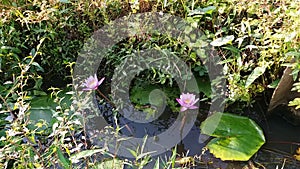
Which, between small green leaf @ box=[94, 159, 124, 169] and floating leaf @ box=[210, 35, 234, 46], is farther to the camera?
floating leaf @ box=[210, 35, 234, 46]

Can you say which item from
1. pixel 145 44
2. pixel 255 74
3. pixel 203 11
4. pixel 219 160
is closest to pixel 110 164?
pixel 219 160

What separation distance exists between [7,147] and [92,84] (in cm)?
49

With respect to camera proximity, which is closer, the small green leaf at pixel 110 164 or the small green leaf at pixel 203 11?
the small green leaf at pixel 110 164

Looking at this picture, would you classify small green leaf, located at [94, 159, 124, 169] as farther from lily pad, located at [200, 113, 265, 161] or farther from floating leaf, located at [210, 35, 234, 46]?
floating leaf, located at [210, 35, 234, 46]

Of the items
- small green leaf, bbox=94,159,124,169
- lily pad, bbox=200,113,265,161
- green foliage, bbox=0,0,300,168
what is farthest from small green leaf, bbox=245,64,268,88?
small green leaf, bbox=94,159,124,169

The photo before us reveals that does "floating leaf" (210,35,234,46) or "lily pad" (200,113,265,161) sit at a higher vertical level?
"floating leaf" (210,35,234,46)

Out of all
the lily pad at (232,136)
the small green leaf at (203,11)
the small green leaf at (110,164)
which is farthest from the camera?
the small green leaf at (203,11)

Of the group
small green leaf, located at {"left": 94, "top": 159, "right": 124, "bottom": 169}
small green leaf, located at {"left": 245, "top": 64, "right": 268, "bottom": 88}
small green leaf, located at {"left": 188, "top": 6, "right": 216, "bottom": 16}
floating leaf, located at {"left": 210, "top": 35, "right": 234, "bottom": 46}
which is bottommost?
small green leaf, located at {"left": 94, "top": 159, "right": 124, "bottom": 169}

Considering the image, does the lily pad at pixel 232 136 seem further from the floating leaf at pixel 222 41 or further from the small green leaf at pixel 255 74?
the floating leaf at pixel 222 41

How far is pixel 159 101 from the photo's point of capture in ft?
6.77

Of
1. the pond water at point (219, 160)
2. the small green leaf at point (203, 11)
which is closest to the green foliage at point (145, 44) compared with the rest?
the small green leaf at point (203, 11)

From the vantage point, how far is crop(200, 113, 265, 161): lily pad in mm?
1791

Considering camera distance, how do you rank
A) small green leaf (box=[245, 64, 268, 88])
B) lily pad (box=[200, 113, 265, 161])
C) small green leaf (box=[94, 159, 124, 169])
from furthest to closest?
small green leaf (box=[245, 64, 268, 88]), lily pad (box=[200, 113, 265, 161]), small green leaf (box=[94, 159, 124, 169])

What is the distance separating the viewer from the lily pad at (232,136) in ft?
5.88
